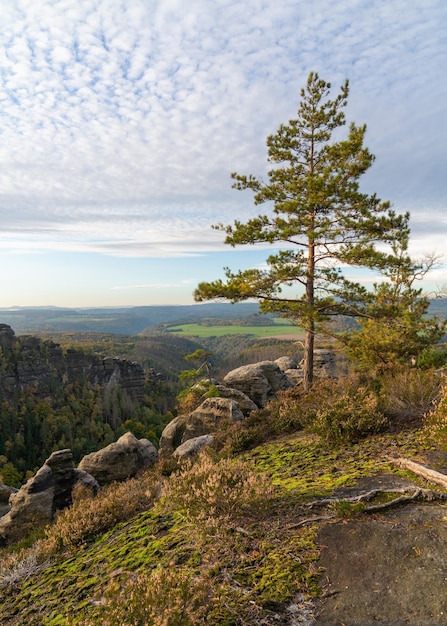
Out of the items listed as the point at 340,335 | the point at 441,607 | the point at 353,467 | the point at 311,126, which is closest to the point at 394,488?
the point at 353,467

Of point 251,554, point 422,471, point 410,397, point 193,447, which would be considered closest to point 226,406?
point 193,447

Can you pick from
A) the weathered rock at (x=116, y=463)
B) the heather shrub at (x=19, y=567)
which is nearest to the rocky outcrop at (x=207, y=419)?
the weathered rock at (x=116, y=463)

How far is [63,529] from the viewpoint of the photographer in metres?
8.04

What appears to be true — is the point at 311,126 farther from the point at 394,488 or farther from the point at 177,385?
the point at 177,385

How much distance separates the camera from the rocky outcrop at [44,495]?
47.2 ft

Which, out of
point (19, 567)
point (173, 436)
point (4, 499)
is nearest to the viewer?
point (19, 567)

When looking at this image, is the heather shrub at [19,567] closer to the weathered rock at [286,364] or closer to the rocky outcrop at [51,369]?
the weathered rock at [286,364]

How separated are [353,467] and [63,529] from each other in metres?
6.85

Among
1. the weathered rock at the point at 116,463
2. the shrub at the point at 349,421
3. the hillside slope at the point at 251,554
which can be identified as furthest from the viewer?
the weathered rock at the point at 116,463

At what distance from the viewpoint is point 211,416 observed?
1558 cm

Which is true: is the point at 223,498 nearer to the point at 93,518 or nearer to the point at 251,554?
the point at 251,554

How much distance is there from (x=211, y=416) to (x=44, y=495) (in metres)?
8.38

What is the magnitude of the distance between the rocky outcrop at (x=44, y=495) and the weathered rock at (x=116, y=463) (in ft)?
4.62

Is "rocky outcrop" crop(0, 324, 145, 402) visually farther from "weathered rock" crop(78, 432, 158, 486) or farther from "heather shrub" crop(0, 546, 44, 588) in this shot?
"heather shrub" crop(0, 546, 44, 588)
